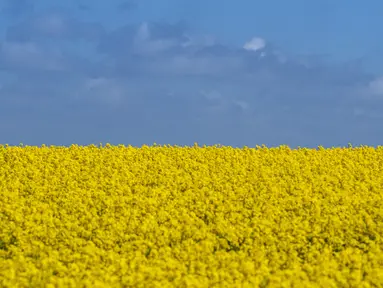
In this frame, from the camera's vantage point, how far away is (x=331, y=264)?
31.8ft

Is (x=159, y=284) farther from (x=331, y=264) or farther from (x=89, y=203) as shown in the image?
(x=89, y=203)

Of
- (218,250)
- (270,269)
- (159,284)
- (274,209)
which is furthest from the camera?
(274,209)

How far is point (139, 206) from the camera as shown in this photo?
1289cm

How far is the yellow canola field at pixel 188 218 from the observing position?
9211 millimetres

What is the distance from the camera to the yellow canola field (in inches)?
363

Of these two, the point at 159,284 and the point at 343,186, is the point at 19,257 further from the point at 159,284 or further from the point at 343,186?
the point at 343,186

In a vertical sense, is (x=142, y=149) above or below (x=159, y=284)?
above

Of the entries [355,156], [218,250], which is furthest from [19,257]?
[355,156]

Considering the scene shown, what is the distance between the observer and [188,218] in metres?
12.0

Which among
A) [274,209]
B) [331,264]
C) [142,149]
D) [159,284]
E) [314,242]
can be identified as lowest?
[159,284]

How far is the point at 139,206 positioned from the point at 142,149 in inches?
218

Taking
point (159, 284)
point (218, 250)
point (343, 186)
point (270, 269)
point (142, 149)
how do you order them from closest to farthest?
1. point (159, 284)
2. point (270, 269)
3. point (218, 250)
4. point (343, 186)
5. point (142, 149)

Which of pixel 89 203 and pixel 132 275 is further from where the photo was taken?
pixel 89 203

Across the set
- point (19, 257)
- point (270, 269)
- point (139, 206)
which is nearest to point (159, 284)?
point (270, 269)
